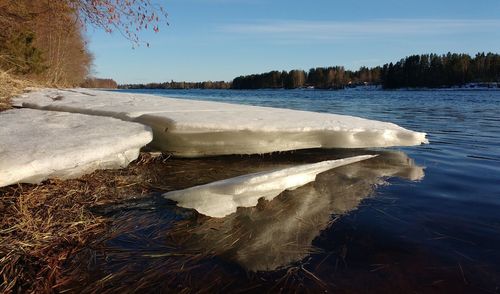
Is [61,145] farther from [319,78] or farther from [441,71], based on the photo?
[319,78]

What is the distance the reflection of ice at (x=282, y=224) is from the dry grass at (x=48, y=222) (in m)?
0.71

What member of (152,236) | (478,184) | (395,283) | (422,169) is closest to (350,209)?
(395,283)

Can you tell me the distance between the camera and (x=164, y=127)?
4.15 meters

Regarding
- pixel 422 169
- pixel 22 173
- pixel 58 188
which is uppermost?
pixel 22 173

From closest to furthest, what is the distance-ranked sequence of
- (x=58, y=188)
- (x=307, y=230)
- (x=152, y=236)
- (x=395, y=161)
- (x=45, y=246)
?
(x=45, y=246), (x=152, y=236), (x=307, y=230), (x=58, y=188), (x=395, y=161)

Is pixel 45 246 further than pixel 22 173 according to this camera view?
No

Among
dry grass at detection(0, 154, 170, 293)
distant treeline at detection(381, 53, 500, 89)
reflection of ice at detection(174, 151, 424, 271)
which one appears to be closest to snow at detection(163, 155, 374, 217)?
reflection of ice at detection(174, 151, 424, 271)

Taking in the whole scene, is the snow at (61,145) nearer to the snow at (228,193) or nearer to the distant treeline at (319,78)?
the snow at (228,193)

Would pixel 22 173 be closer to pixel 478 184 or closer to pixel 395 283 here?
pixel 395 283

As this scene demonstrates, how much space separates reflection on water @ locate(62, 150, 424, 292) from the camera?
6.18 ft

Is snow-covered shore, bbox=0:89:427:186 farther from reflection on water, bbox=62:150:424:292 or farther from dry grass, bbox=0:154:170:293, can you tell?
reflection on water, bbox=62:150:424:292

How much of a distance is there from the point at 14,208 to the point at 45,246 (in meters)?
0.57

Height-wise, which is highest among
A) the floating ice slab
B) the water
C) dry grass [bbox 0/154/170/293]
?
the floating ice slab

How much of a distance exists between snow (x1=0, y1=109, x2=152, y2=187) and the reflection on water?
0.52 m
